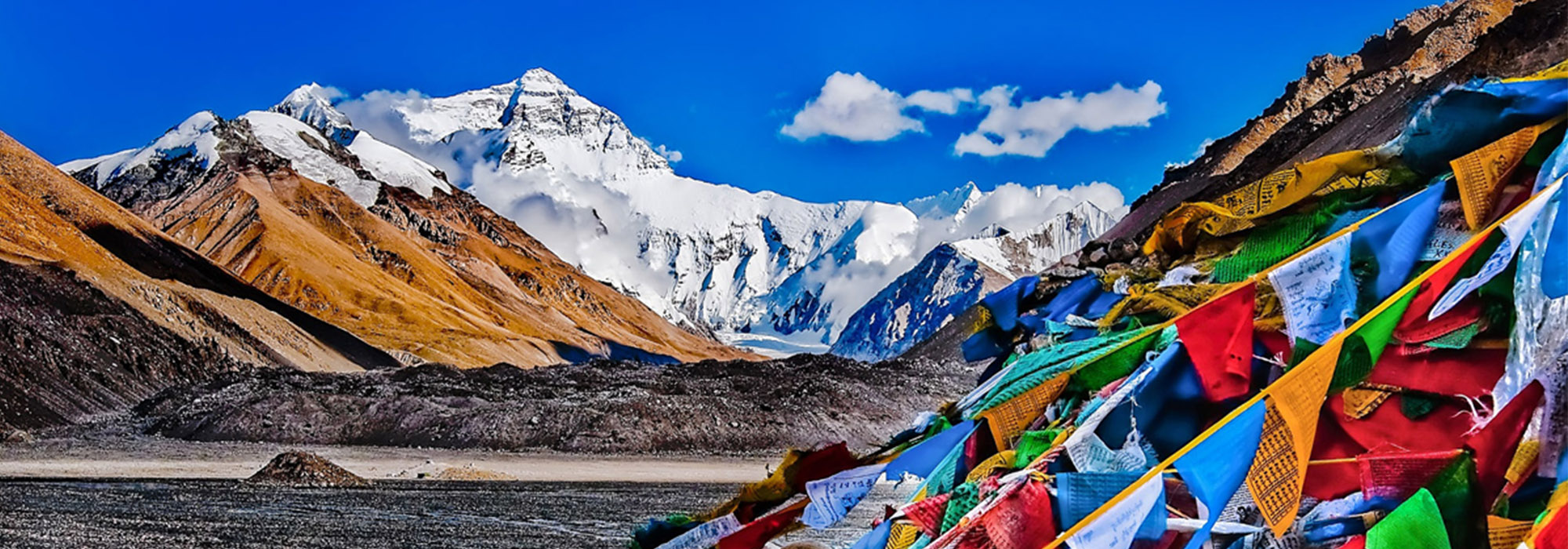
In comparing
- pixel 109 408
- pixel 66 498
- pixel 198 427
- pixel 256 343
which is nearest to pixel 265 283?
pixel 256 343

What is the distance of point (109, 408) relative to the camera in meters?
59.2

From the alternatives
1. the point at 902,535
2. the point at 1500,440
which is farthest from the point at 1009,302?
the point at 1500,440

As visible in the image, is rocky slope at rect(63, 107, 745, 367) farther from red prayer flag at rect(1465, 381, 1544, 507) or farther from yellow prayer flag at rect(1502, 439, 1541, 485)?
yellow prayer flag at rect(1502, 439, 1541, 485)

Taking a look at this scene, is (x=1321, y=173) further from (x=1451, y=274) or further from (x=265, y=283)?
(x=265, y=283)

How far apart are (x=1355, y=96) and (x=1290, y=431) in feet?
221

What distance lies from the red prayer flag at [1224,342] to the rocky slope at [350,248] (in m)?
107

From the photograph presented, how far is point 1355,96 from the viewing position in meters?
64.6

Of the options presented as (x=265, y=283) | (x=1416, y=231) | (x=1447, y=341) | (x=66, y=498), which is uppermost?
(x=265, y=283)

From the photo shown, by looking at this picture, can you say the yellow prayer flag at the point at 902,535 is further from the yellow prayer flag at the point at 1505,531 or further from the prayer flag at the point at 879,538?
the yellow prayer flag at the point at 1505,531

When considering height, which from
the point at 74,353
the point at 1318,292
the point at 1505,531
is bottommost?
the point at 1505,531

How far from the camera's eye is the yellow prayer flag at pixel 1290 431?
13.7ft

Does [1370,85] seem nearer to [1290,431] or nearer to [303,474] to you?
[303,474]

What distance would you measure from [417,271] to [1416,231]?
15158 centimetres

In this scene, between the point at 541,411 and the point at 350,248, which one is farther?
the point at 350,248
